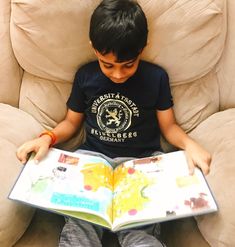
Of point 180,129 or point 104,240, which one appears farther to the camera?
point 180,129

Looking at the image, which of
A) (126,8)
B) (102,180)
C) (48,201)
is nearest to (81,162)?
(102,180)

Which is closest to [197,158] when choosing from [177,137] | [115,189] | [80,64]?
[177,137]

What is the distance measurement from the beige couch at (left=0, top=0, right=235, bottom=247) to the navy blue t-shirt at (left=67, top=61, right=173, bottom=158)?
0.05 metres

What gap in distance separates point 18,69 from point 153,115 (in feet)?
1.51

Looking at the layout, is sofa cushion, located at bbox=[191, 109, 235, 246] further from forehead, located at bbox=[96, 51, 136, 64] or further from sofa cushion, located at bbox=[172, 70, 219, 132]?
forehead, located at bbox=[96, 51, 136, 64]

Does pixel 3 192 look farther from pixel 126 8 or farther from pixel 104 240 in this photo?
pixel 126 8

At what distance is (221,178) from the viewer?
41.1 inches

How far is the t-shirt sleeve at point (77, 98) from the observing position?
128cm

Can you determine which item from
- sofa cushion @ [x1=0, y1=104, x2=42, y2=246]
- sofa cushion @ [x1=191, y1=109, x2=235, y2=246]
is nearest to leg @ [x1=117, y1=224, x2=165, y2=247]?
sofa cushion @ [x1=191, y1=109, x2=235, y2=246]

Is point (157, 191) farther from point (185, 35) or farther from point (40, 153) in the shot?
point (185, 35)

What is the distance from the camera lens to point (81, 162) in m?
1.17

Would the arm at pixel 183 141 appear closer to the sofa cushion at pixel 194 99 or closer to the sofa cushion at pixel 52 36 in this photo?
the sofa cushion at pixel 194 99

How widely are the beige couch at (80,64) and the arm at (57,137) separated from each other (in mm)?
30

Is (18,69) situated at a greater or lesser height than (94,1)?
lesser
